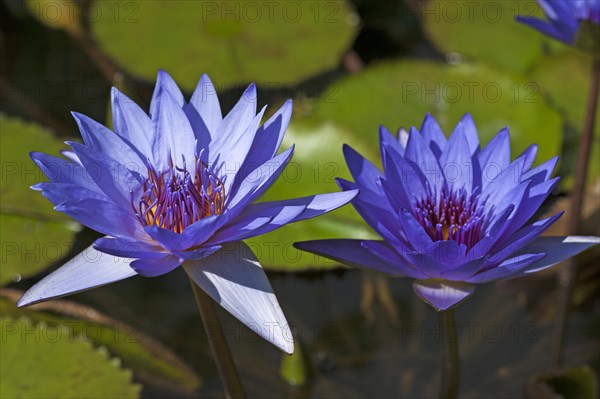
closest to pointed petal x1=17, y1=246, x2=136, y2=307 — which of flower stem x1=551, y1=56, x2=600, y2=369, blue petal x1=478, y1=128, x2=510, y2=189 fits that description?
blue petal x1=478, y1=128, x2=510, y2=189

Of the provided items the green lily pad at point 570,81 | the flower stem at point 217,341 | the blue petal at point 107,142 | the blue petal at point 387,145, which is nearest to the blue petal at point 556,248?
the blue petal at point 387,145

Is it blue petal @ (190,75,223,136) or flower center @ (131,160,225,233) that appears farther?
blue petal @ (190,75,223,136)

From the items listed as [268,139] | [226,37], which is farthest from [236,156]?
[226,37]

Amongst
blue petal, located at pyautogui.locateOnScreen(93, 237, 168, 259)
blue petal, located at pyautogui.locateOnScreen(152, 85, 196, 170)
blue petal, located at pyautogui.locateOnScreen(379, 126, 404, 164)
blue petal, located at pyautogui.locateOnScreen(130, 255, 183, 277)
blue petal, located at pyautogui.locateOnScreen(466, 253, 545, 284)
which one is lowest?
blue petal, located at pyautogui.locateOnScreen(466, 253, 545, 284)

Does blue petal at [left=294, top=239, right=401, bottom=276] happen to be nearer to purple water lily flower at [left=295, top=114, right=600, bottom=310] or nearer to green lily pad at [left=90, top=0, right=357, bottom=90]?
purple water lily flower at [left=295, top=114, right=600, bottom=310]

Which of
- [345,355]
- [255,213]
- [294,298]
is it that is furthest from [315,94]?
[255,213]

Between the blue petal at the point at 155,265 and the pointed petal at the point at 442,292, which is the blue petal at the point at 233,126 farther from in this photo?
the pointed petal at the point at 442,292

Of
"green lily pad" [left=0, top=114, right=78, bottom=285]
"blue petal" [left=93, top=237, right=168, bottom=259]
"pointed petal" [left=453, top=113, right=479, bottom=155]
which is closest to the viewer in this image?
"blue petal" [left=93, top=237, right=168, bottom=259]
